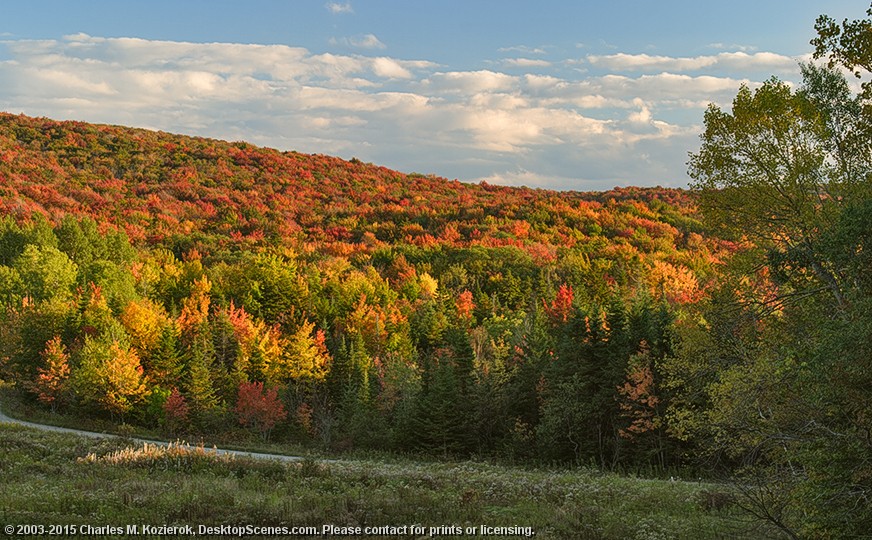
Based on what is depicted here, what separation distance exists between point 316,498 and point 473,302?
200 feet

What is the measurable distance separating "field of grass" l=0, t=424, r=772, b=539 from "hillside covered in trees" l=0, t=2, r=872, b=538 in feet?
7.73

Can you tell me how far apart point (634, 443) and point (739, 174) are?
78.8 feet

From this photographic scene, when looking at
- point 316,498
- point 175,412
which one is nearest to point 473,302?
point 175,412

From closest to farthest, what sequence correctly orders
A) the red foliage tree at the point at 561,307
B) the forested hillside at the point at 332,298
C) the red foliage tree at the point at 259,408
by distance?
the forested hillside at the point at 332,298, the red foliage tree at the point at 259,408, the red foliage tree at the point at 561,307

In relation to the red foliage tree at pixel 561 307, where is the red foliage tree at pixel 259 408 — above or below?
below

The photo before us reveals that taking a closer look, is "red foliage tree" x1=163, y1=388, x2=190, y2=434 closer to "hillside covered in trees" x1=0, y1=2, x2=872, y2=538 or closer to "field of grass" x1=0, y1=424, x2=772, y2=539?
"hillside covered in trees" x1=0, y1=2, x2=872, y2=538

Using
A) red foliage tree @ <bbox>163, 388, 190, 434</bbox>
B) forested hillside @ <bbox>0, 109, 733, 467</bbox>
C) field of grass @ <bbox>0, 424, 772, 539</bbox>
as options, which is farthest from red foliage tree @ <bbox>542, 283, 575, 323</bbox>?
field of grass @ <bbox>0, 424, 772, 539</bbox>

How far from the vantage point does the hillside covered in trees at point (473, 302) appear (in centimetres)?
1296

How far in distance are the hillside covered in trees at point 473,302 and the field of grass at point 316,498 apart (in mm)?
2355

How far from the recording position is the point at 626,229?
105m

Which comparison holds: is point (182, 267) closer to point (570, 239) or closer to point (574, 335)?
point (574, 335)

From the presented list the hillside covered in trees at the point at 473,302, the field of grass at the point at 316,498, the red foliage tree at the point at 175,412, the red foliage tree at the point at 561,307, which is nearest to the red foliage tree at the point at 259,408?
the hillside covered in trees at the point at 473,302

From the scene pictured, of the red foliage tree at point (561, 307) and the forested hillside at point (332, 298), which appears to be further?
the red foliage tree at point (561, 307)

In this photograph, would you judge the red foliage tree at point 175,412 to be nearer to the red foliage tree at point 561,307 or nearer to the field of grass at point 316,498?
the field of grass at point 316,498
